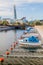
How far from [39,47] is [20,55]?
4305 millimetres

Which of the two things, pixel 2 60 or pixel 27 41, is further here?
pixel 27 41

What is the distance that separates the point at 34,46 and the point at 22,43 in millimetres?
1301

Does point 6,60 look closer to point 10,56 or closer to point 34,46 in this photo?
point 10,56

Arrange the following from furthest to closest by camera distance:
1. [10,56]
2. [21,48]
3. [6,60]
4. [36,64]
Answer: [21,48] < [10,56] < [6,60] < [36,64]

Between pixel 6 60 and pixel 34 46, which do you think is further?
pixel 34 46

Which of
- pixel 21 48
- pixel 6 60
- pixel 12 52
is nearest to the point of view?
pixel 6 60

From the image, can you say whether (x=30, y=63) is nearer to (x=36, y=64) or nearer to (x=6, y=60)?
(x=36, y=64)

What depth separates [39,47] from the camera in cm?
2367

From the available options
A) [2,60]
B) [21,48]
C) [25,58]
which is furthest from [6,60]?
[21,48]

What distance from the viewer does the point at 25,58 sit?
19.0m

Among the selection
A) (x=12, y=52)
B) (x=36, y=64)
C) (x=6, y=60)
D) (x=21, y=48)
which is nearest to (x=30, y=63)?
(x=36, y=64)

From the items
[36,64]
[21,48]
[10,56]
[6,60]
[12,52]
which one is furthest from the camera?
[21,48]

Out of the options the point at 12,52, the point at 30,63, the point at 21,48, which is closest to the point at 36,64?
the point at 30,63

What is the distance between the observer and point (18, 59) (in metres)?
18.7
